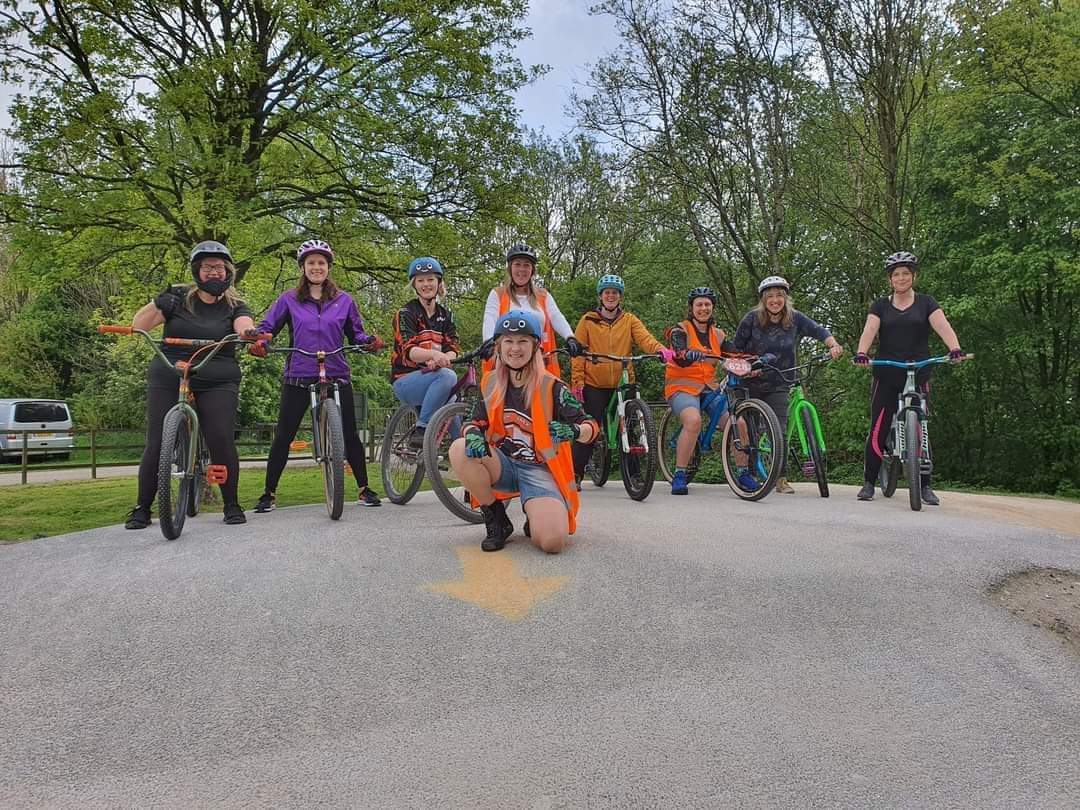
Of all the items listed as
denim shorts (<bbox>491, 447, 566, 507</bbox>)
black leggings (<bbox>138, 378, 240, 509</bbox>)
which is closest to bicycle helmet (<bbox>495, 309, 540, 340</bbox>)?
denim shorts (<bbox>491, 447, 566, 507</bbox>)

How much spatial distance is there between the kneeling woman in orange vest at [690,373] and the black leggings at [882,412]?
1.41 meters

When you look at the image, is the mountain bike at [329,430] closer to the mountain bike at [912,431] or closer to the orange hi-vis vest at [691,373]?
the orange hi-vis vest at [691,373]

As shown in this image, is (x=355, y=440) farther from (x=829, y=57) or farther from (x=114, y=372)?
(x=114, y=372)

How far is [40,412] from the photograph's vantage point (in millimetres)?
23062

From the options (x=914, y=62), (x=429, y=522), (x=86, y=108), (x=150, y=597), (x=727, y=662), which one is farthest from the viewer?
(x=914, y=62)

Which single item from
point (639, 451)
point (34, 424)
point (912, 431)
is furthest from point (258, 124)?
point (34, 424)

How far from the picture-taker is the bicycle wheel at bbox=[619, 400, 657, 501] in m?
6.38

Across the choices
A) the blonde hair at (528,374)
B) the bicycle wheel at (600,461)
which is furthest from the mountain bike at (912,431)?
the blonde hair at (528,374)

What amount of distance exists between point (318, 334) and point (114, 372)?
26531mm

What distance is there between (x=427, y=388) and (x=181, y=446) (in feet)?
6.15

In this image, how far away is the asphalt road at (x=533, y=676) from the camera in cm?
230

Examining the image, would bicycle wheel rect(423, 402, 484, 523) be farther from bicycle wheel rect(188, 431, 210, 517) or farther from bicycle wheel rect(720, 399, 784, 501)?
bicycle wheel rect(720, 399, 784, 501)

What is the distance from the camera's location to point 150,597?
11.9 ft

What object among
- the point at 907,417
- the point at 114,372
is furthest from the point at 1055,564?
the point at 114,372
